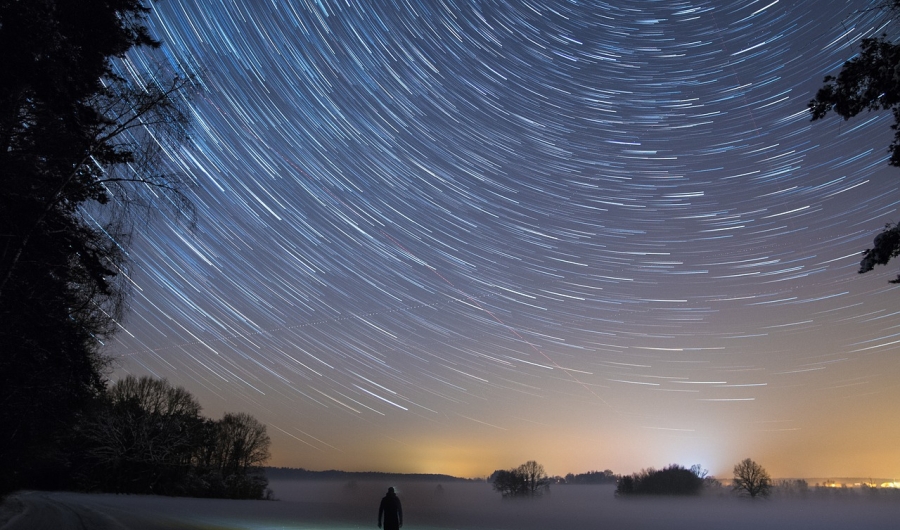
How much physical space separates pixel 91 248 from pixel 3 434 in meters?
8.74

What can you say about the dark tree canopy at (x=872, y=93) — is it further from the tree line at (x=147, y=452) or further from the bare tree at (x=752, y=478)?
the bare tree at (x=752, y=478)

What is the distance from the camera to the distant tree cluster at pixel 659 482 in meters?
106

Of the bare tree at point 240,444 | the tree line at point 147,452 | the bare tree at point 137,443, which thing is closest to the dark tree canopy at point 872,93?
the tree line at point 147,452

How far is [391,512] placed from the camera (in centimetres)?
987

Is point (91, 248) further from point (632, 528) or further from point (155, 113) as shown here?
point (632, 528)

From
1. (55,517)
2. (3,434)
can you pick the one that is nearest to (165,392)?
(55,517)

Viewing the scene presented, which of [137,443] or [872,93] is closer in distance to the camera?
[872,93]

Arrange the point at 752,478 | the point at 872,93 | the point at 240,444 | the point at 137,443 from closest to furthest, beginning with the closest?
the point at 872,93 < the point at 137,443 < the point at 240,444 < the point at 752,478

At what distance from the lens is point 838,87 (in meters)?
5.92

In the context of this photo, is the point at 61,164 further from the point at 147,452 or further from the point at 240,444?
the point at 240,444

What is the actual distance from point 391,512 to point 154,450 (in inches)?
1597

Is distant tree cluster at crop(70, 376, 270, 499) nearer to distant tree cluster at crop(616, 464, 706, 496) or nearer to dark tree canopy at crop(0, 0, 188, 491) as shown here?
dark tree canopy at crop(0, 0, 188, 491)

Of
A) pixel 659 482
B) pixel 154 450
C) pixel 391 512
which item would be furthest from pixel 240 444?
pixel 659 482

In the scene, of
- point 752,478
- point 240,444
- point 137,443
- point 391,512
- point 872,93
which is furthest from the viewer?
point 752,478
